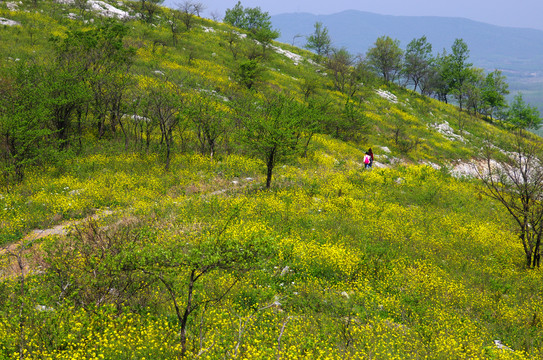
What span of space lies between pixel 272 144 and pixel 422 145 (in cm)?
2205

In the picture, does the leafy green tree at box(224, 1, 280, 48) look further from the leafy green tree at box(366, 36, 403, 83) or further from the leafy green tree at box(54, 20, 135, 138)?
the leafy green tree at box(54, 20, 135, 138)

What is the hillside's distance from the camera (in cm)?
575

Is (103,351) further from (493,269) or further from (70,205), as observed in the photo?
(493,269)

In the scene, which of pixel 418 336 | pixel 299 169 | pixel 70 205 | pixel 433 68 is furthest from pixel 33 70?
pixel 433 68

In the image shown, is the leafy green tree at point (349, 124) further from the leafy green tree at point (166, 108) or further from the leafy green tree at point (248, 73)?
the leafy green tree at point (166, 108)

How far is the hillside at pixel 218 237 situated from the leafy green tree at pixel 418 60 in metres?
40.0

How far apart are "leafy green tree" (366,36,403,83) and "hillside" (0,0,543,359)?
33.3m

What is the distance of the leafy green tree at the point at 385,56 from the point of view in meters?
53.0

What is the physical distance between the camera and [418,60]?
58.7 metres

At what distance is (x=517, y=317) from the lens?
805 centimetres

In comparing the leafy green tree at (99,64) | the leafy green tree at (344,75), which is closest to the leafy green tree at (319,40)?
the leafy green tree at (344,75)

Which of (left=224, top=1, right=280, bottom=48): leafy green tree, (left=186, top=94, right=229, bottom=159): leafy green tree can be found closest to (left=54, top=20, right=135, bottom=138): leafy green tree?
(left=186, top=94, right=229, bottom=159): leafy green tree

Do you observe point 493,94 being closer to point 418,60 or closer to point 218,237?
point 418,60

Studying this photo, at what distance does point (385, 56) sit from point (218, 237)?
5709 cm
